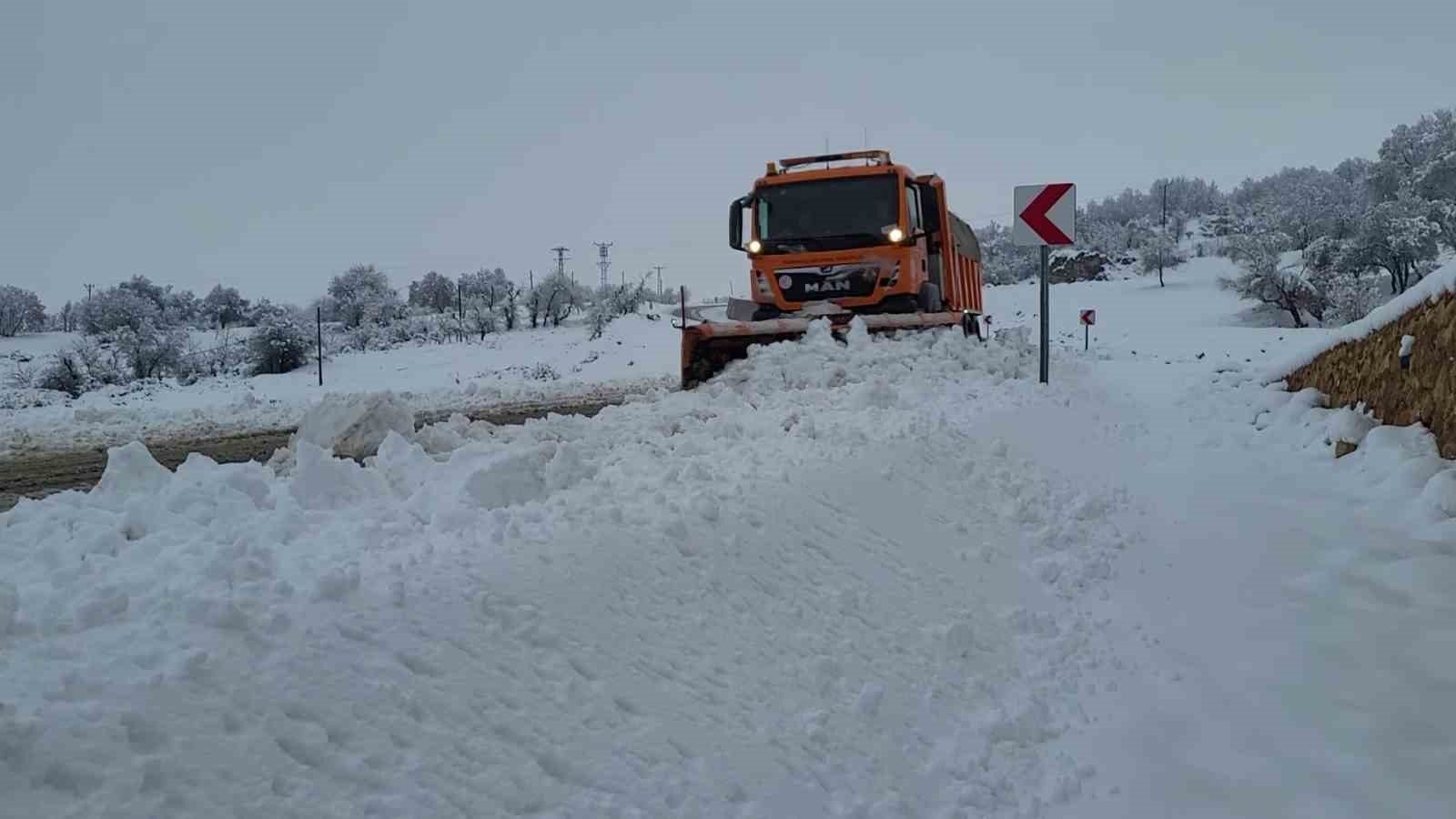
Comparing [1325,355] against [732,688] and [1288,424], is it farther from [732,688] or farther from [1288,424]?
[732,688]

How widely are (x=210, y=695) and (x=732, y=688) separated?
4.58 feet

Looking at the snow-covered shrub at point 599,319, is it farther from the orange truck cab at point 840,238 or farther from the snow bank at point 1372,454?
the snow bank at point 1372,454

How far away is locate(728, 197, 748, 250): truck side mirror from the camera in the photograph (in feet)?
38.6

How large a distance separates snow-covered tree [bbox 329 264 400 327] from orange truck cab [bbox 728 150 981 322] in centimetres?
4733

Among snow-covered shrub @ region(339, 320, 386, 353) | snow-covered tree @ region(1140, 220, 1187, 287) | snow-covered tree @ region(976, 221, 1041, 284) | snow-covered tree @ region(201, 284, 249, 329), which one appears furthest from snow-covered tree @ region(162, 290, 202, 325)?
snow-covered tree @ region(1140, 220, 1187, 287)

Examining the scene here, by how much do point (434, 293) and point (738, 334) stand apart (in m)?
63.5

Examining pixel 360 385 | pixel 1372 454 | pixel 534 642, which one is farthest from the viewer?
pixel 360 385

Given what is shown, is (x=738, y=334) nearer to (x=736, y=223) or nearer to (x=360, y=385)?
(x=736, y=223)

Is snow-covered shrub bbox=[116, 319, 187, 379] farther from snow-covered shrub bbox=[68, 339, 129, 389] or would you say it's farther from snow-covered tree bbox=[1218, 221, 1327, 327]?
snow-covered tree bbox=[1218, 221, 1327, 327]

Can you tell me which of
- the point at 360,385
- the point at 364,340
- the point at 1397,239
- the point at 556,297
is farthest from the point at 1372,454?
the point at 556,297

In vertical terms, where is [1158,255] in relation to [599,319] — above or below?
above

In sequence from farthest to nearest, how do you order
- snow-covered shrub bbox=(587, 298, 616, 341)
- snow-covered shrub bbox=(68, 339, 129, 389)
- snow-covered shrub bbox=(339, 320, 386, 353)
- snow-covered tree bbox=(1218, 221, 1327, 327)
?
1. snow-covered shrub bbox=(339, 320, 386, 353)
2. snow-covered tree bbox=(1218, 221, 1327, 327)
3. snow-covered shrub bbox=(587, 298, 616, 341)
4. snow-covered shrub bbox=(68, 339, 129, 389)

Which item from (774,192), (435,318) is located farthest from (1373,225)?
(435,318)

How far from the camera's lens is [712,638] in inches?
115
